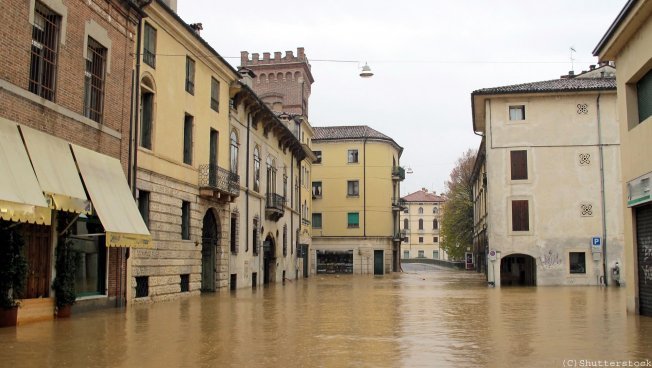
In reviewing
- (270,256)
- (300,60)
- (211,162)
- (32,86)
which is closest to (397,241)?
A: (300,60)

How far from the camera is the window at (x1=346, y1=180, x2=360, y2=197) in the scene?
A: 6150 cm

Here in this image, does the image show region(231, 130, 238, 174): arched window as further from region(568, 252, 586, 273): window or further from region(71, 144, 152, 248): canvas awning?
region(568, 252, 586, 273): window

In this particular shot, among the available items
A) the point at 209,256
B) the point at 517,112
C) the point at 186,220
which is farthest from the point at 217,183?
the point at 517,112

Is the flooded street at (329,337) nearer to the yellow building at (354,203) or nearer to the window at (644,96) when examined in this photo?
the window at (644,96)

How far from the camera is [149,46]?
2136cm

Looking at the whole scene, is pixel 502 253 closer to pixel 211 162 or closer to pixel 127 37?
pixel 211 162

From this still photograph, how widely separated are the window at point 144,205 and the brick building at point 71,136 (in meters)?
2.01

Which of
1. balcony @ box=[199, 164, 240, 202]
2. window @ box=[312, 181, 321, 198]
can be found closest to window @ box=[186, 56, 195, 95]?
balcony @ box=[199, 164, 240, 202]

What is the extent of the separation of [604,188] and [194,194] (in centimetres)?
2245

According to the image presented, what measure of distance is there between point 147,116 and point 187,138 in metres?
3.54

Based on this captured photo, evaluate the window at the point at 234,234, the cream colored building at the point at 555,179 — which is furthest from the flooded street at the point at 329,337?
the cream colored building at the point at 555,179

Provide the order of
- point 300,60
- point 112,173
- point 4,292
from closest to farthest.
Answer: point 4,292 < point 112,173 < point 300,60

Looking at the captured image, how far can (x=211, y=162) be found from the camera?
90.6 ft

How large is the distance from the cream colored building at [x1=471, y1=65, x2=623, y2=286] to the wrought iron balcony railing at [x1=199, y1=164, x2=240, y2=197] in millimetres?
14860
